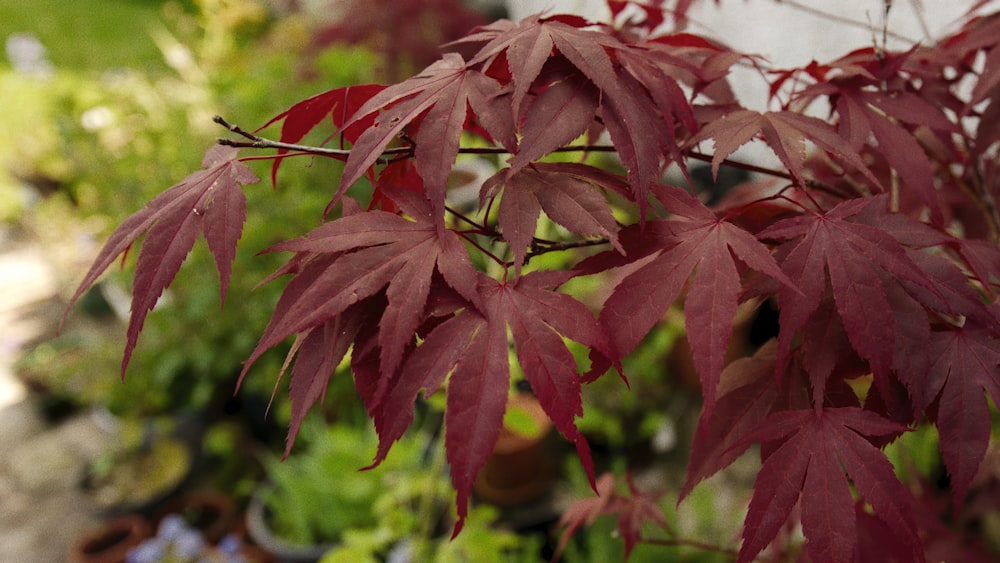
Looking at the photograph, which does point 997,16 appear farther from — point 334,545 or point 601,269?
point 334,545

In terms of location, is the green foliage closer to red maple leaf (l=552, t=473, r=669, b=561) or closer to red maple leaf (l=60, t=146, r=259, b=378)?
red maple leaf (l=552, t=473, r=669, b=561)

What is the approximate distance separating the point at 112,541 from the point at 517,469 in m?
1.30

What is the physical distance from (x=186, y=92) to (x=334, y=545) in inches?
89.0

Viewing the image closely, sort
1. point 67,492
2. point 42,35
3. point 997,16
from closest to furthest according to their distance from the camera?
point 997,16, point 67,492, point 42,35

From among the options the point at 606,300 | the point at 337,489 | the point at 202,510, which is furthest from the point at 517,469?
the point at 606,300

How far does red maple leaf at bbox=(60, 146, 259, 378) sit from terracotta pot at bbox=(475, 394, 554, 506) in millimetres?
1492

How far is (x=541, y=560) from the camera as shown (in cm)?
184

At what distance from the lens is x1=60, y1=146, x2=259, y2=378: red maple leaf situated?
0.58m

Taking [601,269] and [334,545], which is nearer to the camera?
[601,269]

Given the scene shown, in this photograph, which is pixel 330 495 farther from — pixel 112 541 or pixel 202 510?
pixel 112 541

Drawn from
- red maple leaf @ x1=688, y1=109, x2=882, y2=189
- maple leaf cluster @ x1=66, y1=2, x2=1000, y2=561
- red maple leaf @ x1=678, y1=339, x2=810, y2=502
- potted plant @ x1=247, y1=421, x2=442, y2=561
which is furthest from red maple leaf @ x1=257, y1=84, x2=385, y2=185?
potted plant @ x1=247, y1=421, x2=442, y2=561

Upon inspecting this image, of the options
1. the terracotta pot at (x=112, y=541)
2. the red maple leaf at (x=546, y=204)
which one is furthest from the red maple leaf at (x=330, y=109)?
the terracotta pot at (x=112, y=541)

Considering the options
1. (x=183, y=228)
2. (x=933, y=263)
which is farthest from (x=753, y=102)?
(x=183, y=228)

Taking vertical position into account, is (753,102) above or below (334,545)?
above
